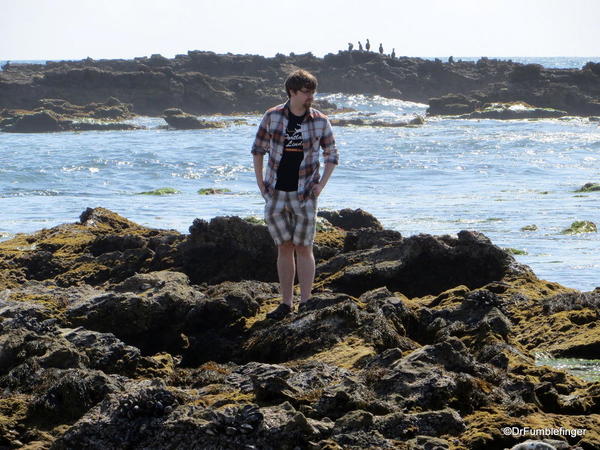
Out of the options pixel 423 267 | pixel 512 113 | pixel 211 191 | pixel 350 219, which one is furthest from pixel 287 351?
pixel 512 113

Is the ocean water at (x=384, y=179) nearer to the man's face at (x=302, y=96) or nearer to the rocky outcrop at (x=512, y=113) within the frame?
the man's face at (x=302, y=96)

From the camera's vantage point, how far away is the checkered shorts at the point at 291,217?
603 centimetres

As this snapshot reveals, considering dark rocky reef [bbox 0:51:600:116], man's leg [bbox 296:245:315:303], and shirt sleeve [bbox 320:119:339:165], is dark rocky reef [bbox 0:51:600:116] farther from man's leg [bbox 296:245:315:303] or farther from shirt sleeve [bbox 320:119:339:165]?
man's leg [bbox 296:245:315:303]

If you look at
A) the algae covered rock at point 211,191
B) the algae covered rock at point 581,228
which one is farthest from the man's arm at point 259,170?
the algae covered rock at point 211,191

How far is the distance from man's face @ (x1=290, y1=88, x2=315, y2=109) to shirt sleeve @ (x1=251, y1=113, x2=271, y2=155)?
0.23m

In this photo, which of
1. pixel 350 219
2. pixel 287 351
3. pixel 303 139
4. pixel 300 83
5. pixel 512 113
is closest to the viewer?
pixel 287 351

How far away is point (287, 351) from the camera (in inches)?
196

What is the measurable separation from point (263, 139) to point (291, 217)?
0.58 m

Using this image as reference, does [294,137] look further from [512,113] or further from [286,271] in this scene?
[512,113]

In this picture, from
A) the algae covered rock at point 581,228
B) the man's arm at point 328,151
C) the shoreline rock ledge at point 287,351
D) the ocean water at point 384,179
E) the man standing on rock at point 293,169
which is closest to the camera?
the shoreline rock ledge at point 287,351

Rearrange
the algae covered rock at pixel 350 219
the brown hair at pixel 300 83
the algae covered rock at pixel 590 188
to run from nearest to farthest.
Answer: the brown hair at pixel 300 83
the algae covered rock at pixel 350 219
the algae covered rock at pixel 590 188

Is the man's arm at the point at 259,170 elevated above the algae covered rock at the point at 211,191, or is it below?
above

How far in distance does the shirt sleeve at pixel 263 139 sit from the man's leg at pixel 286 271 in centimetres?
68

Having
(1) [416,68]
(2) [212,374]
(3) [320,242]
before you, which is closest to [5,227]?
(3) [320,242]
